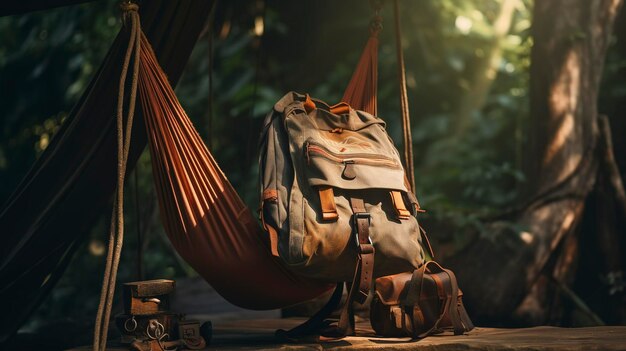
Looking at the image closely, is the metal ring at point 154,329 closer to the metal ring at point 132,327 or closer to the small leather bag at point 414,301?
the metal ring at point 132,327

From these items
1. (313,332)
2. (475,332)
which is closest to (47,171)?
(313,332)

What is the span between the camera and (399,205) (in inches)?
96.8


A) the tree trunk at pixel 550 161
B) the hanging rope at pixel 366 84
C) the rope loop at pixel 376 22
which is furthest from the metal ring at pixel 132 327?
the tree trunk at pixel 550 161

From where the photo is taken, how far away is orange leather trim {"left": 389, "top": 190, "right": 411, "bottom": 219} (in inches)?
96.1

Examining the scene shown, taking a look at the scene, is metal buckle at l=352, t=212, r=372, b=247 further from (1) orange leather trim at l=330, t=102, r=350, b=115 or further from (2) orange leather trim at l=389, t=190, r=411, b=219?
(1) orange leather trim at l=330, t=102, r=350, b=115

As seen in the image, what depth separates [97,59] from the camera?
625cm

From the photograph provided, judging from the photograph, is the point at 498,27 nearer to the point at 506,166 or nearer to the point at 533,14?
the point at 506,166

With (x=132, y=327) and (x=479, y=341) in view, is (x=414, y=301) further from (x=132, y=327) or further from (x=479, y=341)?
(x=132, y=327)

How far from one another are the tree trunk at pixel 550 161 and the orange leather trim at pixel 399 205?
1747 mm

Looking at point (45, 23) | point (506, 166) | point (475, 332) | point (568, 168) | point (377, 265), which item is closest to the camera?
point (377, 265)

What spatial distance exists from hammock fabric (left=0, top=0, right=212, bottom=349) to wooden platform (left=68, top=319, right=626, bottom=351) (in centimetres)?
45

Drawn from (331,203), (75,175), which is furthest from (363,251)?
(75,175)

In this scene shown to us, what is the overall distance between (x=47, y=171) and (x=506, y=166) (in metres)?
3.52

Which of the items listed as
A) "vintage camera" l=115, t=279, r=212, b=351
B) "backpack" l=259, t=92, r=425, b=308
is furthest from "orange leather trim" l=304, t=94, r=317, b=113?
"vintage camera" l=115, t=279, r=212, b=351
